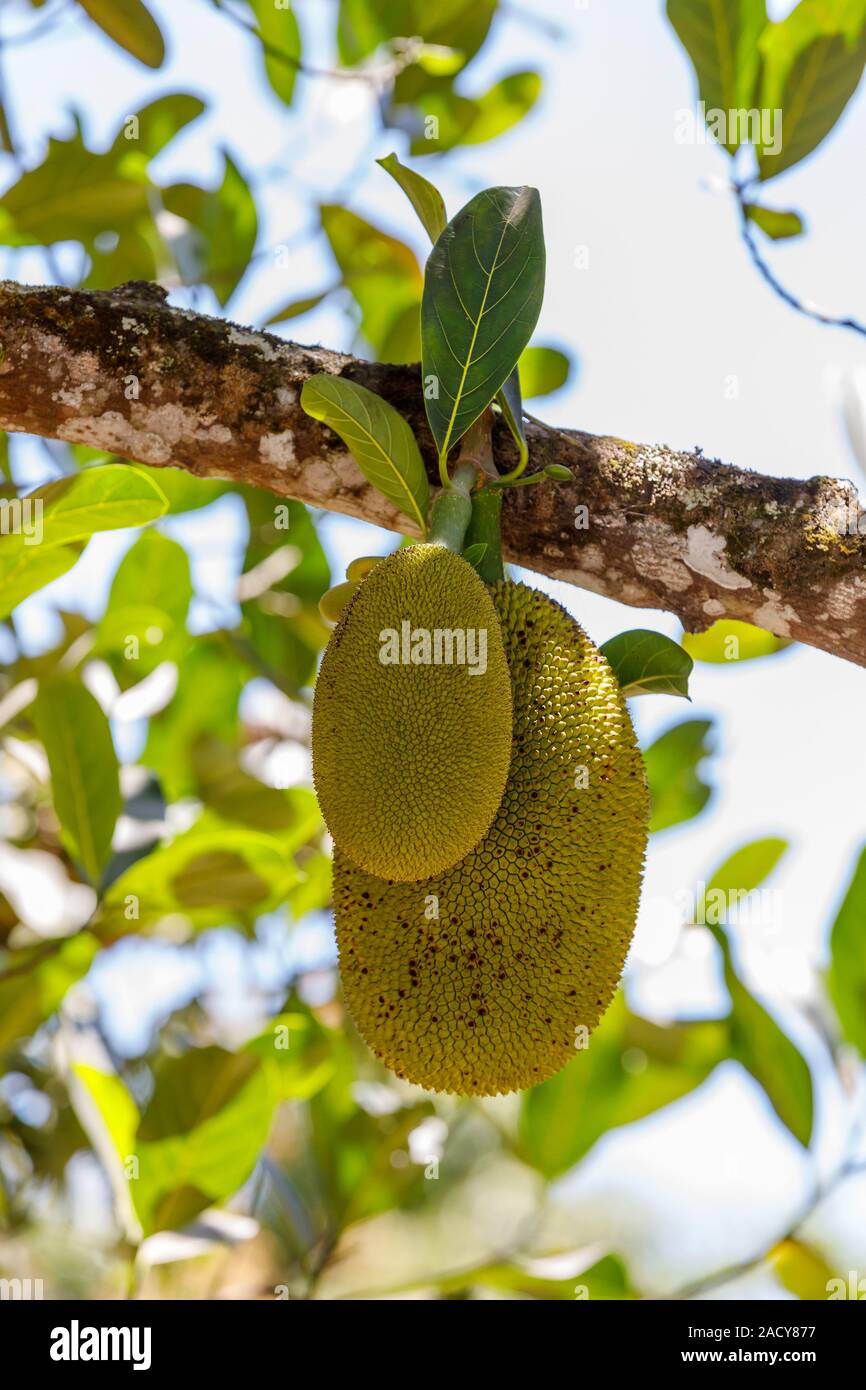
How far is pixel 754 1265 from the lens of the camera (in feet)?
5.32

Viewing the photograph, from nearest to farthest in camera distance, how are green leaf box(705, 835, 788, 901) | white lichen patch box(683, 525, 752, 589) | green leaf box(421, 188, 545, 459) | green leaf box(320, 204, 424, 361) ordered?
green leaf box(421, 188, 545, 459) < white lichen patch box(683, 525, 752, 589) < green leaf box(705, 835, 788, 901) < green leaf box(320, 204, 424, 361)

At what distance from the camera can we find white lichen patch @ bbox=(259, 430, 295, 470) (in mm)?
1092

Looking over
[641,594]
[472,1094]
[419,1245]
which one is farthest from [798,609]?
[419,1245]

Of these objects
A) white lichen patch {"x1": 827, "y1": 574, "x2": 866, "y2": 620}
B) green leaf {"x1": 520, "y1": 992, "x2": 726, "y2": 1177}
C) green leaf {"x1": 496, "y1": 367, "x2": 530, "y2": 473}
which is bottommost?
green leaf {"x1": 520, "y1": 992, "x2": 726, "y2": 1177}

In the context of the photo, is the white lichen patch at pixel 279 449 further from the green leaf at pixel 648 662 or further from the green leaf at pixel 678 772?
the green leaf at pixel 678 772

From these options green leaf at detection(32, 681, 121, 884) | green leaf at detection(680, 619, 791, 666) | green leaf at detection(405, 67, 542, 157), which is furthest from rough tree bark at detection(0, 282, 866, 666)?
green leaf at detection(405, 67, 542, 157)

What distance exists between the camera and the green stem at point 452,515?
3.16ft

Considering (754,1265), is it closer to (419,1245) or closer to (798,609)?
(798,609)

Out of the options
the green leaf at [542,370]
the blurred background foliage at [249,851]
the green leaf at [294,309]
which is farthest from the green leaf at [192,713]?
the green leaf at [542,370]

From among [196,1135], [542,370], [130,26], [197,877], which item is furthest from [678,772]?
[130,26]

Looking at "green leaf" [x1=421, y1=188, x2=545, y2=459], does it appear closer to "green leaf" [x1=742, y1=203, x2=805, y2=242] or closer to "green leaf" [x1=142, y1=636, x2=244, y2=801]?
"green leaf" [x1=742, y1=203, x2=805, y2=242]

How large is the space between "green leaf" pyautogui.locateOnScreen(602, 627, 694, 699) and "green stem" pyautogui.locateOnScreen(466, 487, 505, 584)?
14cm

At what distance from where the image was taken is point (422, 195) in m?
1.01
